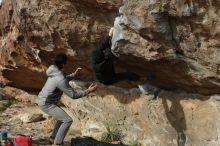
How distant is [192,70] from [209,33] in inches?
34.2

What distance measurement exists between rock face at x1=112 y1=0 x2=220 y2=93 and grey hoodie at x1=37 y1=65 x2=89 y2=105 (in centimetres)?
89

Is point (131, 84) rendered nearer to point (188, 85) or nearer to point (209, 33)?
point (188, 85)

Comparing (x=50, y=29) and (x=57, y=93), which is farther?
(x=50, y=29)

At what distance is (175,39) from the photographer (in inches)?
277

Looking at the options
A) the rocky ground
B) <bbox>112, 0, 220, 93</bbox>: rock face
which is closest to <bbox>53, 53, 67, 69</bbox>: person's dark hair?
<bbox>112, 0, 220, 93</bbox>: rock face

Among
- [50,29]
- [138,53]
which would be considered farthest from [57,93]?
[138,53]

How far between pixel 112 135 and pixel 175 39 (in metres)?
2.93

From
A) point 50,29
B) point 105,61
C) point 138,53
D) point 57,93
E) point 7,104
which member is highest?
point 50,29

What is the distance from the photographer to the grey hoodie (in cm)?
781

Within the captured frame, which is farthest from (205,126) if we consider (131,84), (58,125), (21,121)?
(21,121)

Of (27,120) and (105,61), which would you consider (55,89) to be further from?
(27,120)

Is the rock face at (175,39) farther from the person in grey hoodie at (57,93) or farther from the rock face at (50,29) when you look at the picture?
the person in grey hoodie at (57,93)

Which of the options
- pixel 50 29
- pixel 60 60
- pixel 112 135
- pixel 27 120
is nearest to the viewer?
pixel 60 60

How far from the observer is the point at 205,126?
788cm
